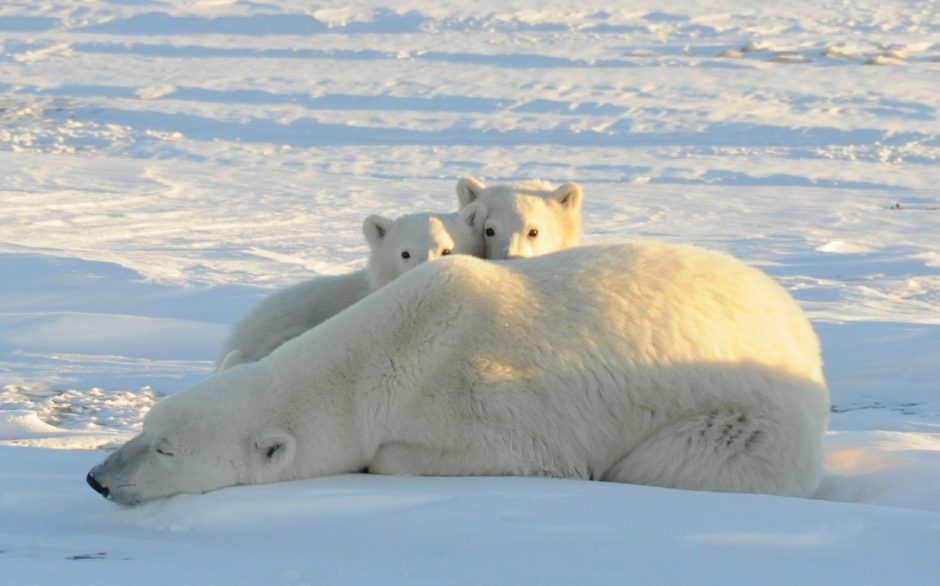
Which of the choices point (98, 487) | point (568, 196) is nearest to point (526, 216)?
point (568, 196)

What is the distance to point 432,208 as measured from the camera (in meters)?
13.6

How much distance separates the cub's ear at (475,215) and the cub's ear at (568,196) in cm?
47

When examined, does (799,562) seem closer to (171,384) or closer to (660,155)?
(171,384)

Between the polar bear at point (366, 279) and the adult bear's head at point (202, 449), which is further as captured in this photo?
the polar bear at point (366, 279)

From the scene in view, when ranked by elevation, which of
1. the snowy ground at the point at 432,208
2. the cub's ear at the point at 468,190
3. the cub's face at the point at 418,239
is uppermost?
the cub's ear at the point at 468,190

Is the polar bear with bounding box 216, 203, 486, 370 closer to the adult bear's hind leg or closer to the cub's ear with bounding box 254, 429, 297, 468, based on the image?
the cub's ear with bounding box 254, 429, 297, 468

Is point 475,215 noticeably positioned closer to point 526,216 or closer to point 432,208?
point 526,216

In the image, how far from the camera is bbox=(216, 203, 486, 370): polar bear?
209 inches

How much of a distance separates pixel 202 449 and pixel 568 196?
2.86m

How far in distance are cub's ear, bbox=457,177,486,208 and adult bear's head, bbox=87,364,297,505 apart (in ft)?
8.26

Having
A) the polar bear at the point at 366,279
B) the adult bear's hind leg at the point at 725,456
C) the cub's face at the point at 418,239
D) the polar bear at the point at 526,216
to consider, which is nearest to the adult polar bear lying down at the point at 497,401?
the adult bear's hind leg at the point at 725,456

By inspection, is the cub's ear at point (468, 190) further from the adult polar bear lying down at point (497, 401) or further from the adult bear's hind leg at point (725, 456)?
the adult bear's hind leg at point (725, 456)

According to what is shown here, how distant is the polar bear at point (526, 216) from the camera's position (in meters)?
5.83

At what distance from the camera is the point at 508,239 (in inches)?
228
